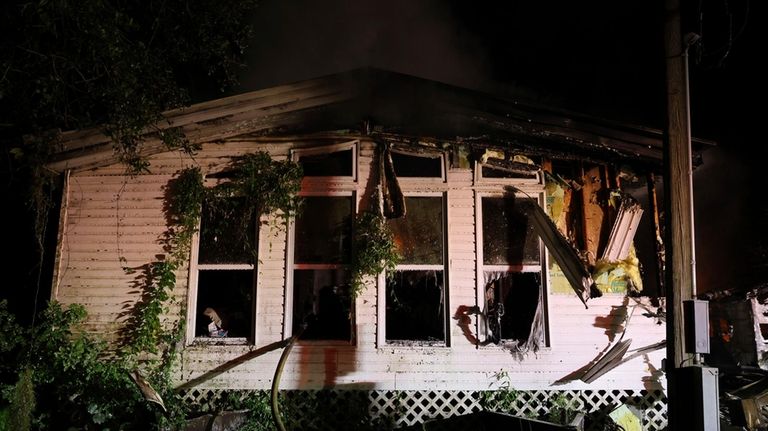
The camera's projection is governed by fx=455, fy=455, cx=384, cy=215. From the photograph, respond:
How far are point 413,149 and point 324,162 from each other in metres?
1.70

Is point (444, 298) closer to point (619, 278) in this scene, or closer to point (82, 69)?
point (619, 278)

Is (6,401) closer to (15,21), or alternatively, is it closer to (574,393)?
(15,21)

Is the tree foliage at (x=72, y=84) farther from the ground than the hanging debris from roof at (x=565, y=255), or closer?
farther from the ground

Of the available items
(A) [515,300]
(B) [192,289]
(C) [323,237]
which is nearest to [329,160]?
(C) [323,237]

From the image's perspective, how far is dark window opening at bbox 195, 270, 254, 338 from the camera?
8320mm

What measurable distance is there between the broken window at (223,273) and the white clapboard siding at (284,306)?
9.8 inches

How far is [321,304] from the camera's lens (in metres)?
10.0

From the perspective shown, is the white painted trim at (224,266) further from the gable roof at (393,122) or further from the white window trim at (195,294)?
the gable roof at (393,122)

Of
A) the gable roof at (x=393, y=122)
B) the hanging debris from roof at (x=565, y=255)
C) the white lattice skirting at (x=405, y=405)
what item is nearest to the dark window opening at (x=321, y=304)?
the white lattice skirting at (x=405, y=405)

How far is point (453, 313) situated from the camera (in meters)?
7.98

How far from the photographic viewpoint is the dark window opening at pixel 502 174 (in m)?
8.50

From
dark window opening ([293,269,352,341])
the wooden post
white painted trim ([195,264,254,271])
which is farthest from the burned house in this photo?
the wooden post

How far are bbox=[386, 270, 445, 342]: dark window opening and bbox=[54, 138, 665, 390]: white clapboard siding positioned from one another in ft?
3.03

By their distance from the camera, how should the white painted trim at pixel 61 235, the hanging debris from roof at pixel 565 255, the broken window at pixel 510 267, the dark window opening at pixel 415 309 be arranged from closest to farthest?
the hanging debris from roof at pixel 565 255 → the white painted trim at pixel 61 235 → the broken window at pixel 510 267 → the dark window opening at pixel 415 309
